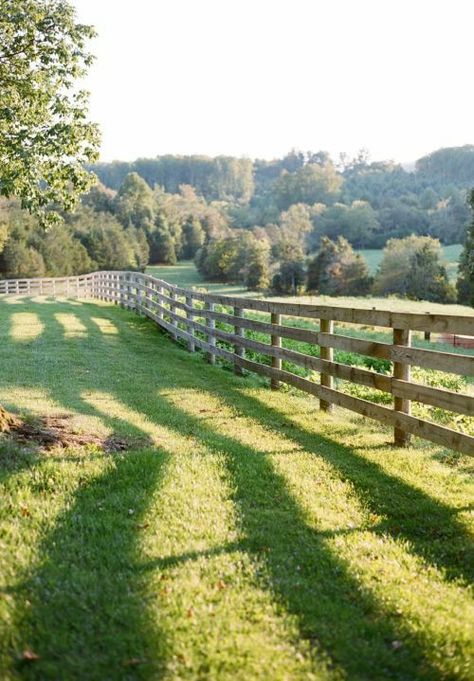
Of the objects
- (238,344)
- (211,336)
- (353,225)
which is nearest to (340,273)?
(353,225)

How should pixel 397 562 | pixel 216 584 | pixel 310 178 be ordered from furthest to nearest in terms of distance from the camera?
pixel 310 178 < pixel 397 562 < pixel 216 584

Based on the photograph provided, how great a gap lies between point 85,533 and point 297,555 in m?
1.38

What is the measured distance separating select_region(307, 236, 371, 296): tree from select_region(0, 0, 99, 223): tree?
71025 millimetres

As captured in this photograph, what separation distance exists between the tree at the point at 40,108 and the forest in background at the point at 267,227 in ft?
67.1

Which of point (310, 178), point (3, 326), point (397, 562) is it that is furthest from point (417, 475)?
point (310, 178)

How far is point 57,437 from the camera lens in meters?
6.18

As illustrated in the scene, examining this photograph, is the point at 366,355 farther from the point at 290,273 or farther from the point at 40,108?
the point at 290,273

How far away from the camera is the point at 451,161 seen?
171125mm

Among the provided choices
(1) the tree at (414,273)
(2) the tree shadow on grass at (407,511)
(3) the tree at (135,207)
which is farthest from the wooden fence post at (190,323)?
(3) the tree at (135,207)

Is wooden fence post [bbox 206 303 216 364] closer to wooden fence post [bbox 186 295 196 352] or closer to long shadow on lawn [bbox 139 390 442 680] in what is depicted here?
wooden fence post [bbox 186 295 196 352]

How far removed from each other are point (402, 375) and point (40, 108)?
582cm

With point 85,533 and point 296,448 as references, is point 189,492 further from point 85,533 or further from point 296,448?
point 296,448

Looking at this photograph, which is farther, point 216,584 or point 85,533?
point 85,533

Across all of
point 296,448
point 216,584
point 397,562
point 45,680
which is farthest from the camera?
point 296,448
